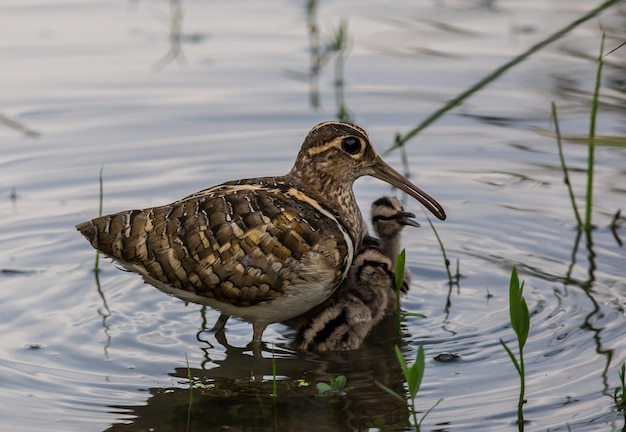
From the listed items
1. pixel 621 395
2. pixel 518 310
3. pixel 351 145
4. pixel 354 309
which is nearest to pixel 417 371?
pixel 518 310

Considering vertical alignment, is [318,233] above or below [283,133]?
below

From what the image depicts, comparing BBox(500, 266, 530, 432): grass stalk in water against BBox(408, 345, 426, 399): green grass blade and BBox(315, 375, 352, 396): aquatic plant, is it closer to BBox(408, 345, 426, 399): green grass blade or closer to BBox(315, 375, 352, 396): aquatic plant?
BBox(408, 345, 426, 399): green grass blade

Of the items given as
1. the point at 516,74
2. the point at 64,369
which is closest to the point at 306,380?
the point at 64,369

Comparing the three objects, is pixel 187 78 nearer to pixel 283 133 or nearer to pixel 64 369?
pixel 283 133

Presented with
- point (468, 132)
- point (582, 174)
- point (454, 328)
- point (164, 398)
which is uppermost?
point (468, 132)

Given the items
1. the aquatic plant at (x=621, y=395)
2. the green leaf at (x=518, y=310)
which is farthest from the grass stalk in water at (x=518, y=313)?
the aquatic plant at (x=621, y=395)

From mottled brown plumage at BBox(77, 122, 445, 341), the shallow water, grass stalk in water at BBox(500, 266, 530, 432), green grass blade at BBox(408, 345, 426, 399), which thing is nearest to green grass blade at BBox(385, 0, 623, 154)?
mottled brown plumage at BBox(77, 122, 445, 341)

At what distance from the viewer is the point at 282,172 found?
414 inches

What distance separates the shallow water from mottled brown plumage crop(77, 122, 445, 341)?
0.50 m

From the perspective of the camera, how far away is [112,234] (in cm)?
745

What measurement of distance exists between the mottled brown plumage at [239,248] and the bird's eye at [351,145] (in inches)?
18.9

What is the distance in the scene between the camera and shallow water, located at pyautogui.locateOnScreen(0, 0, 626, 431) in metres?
7.10

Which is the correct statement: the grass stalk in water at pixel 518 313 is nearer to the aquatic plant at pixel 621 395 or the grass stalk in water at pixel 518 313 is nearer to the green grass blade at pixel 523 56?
the aquatic plant at pixel 621 395

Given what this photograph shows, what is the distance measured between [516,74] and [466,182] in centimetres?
253
